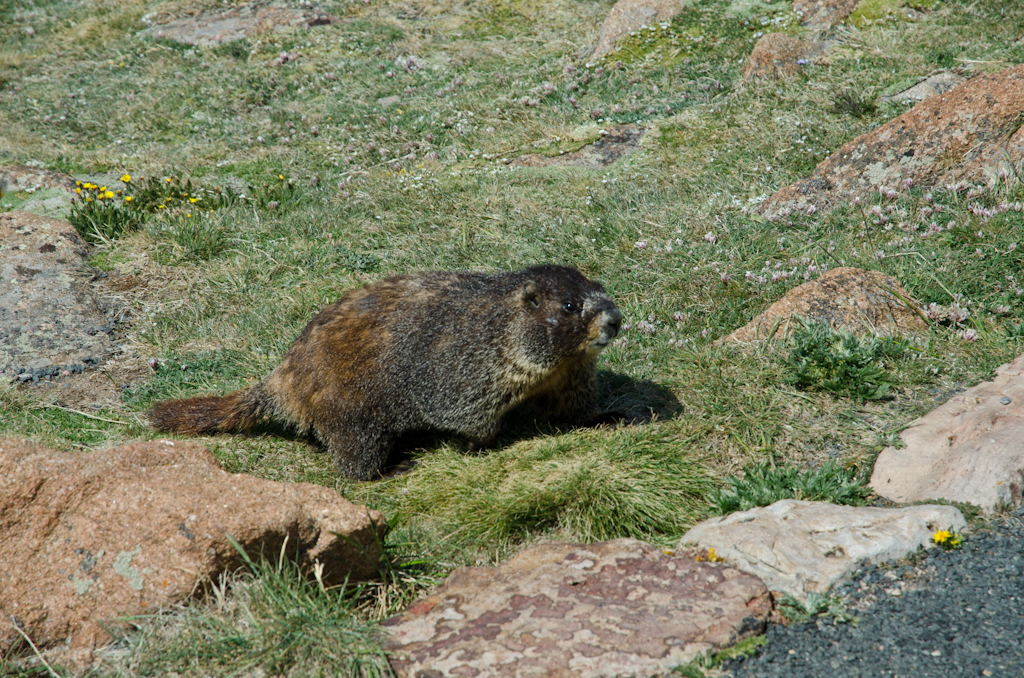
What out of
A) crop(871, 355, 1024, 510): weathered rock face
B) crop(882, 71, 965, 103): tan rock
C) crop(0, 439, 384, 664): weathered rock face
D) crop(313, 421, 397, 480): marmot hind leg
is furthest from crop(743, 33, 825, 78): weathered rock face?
crop(0, 439, 384, 664): weathered rock face

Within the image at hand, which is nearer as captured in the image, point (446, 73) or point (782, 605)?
point (782, 605)

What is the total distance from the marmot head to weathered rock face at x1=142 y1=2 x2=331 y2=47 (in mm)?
12720

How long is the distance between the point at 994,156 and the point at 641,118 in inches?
194

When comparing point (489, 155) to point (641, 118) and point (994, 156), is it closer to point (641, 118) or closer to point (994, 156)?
point (641, 118)

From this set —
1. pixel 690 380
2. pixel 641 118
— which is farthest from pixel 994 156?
pixel 641 118

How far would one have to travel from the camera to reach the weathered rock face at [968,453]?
445 centimetres

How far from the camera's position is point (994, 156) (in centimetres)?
763

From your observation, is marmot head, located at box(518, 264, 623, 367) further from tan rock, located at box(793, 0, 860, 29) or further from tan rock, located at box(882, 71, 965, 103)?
tan rock, located at box(793, 0, 860, 29)

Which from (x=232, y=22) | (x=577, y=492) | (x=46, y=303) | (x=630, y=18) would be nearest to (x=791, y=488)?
(x=577, y=492)

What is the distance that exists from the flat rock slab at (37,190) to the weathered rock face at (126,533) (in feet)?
22.5

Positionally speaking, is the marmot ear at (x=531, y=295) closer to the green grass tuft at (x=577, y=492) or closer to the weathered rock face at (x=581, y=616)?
the green grass tuft at (x=577, y=492)

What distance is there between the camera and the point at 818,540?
4.20 meters

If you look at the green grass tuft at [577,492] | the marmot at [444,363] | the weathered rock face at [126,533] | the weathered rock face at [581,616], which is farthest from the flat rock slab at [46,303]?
the weathered rock face at [581,616]

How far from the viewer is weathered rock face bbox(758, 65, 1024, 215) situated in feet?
25.1
